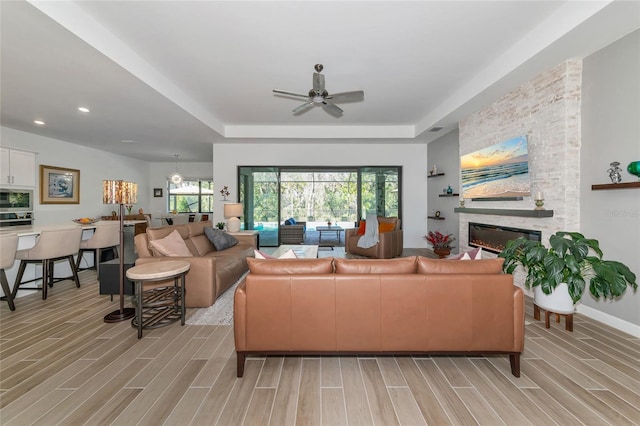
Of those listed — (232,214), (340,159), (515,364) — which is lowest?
(515,364)

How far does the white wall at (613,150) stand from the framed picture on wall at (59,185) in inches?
388

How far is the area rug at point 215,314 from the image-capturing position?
2.84 m

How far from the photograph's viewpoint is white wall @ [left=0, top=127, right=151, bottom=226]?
5.78 meters

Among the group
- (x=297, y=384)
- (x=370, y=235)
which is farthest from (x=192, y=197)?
(x=297, y=384)

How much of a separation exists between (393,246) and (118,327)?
190 inches

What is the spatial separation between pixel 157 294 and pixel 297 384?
248 centimetres

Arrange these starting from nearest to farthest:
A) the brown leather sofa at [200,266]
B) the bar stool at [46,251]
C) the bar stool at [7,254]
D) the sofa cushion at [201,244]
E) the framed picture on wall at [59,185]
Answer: the bar stool at [7,254] → the brown leather sofa at [200,266] → the bar stool at [46,251] → the sofa cushion at [201,244] → the framed picture on wall at [59,185]

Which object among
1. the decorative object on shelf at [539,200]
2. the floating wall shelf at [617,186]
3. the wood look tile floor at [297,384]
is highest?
the floating wall shelf at [617,186]

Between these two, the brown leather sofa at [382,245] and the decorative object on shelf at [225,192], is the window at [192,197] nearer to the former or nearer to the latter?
the decorative object on shelf at [225,192]

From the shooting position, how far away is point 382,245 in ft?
18.0

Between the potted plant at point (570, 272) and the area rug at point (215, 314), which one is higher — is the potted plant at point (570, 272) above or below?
above

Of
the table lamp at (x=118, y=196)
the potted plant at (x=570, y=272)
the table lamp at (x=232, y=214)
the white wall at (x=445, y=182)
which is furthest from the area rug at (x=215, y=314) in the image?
the white wall at (x=445, y=182)

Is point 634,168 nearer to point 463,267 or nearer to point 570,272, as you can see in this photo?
point 570,272

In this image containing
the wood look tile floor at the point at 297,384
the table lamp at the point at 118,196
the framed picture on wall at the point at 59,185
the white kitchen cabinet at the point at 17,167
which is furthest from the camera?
the framed picture on wall at the point at 59,185
